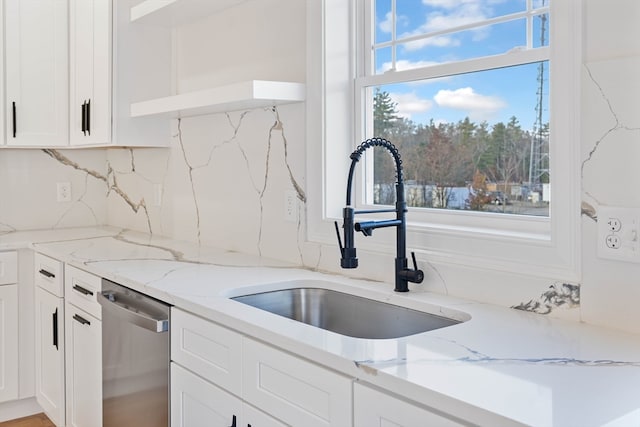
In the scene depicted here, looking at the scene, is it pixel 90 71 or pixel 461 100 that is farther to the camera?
pixel 90 71

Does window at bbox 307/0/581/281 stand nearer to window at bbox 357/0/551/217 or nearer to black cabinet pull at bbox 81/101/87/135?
window at bbox 357/0/551/217

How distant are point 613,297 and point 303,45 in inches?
55.3

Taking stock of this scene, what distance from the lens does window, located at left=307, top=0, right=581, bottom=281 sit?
4.89 feet

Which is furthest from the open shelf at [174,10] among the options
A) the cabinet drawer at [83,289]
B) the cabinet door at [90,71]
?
the cabinet drawer at [83,289]

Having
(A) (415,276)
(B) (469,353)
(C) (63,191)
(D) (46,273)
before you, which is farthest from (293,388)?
(C) (63,191)

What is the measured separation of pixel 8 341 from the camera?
2.98 meters

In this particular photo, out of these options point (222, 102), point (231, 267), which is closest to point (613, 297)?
point (231, 267)

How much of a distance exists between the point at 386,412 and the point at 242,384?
516mm

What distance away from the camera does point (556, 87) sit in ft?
4.87

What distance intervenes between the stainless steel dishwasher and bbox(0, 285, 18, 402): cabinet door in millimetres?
978

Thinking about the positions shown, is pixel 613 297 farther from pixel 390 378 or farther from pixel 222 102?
pixel 222 102

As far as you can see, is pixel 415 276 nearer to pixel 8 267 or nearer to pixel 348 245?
pixel 348 245

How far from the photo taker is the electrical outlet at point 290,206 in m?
2.33

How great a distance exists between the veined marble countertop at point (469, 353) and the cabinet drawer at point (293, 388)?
0.03 metres
